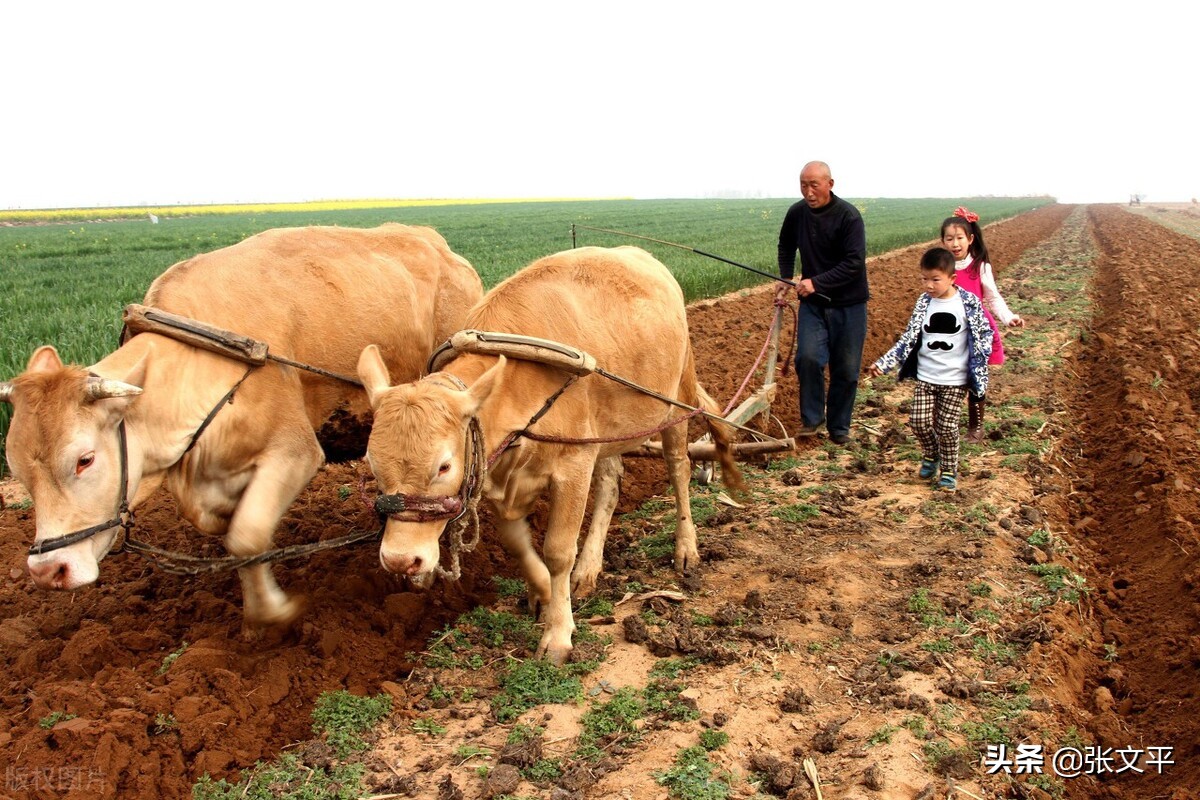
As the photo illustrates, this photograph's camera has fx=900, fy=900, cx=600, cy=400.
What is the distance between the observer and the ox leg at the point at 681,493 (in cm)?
595

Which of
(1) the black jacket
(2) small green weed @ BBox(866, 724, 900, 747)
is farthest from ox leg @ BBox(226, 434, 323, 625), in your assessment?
(1) the black jacket

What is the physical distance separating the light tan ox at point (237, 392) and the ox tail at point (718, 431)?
1.64m

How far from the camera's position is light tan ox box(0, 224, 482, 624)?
145 inches

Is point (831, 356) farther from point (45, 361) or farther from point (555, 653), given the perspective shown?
point (45, 361)

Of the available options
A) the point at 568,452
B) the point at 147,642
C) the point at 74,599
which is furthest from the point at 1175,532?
the point at 74,599

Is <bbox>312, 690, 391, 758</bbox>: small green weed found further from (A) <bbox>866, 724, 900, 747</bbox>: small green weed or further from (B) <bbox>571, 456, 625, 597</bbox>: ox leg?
(A) <bbox>866, 724, 900, 747</bbox>: small green weed

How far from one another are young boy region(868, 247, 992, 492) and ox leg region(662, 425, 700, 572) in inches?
70.7

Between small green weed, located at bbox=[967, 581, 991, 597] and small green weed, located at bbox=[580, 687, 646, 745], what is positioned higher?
small green weed, located at bbox=[967, 581, 991, 597]

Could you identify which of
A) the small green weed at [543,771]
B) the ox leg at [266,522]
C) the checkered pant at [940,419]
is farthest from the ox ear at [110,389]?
the checkered pant at [940,419]

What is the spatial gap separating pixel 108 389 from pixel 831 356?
250 inches

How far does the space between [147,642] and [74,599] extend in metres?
0.96

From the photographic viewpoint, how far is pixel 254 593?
4.63 m

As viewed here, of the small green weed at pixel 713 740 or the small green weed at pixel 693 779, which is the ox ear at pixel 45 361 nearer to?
the small green weed at pixel 693 779

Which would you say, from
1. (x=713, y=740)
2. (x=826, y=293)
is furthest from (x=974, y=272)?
(x=713, y=740)
